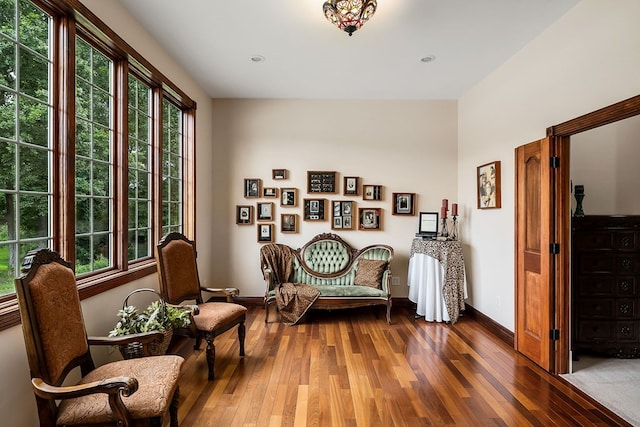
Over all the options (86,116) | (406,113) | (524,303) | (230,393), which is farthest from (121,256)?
(406,113)

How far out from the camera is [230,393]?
257 cm

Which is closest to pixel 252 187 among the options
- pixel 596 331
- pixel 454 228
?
pixel 454 228

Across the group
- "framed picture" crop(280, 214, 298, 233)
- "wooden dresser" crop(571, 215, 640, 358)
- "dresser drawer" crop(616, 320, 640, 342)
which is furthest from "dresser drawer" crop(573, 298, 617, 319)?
"framed picture" crop(280, 214, 298, 233)

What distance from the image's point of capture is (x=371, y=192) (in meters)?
5.07

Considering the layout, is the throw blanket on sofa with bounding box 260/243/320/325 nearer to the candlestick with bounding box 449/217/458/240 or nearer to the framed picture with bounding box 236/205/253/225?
the framed picture with bounding box 236/205/253/225

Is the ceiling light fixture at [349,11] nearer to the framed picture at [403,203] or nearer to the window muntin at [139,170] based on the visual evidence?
the window muntin at [139,170]

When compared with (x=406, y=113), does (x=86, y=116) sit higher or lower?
lower

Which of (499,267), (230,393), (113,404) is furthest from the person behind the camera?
(499,267)

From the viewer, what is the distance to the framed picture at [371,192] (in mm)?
5062

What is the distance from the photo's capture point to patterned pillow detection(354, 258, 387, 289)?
4531 mm

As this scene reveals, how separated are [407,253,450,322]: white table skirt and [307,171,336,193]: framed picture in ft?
5.36

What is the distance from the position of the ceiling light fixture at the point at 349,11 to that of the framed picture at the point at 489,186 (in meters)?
2.42

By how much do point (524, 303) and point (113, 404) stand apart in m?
3.49

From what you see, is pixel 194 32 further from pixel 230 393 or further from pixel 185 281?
pixel 230 393
